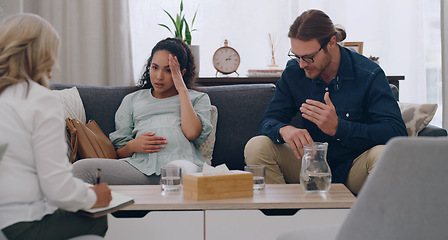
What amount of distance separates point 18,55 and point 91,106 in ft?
5.01

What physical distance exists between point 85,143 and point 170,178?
29.9 inches

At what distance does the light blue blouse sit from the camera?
2369mm

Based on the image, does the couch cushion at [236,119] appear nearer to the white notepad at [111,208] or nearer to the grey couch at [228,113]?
the grey couch at [228,113]

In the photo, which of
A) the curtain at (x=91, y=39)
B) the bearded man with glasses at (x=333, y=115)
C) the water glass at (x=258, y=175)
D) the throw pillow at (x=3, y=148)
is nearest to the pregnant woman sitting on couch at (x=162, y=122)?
the bearded man with glasses at (x=333, y=115)

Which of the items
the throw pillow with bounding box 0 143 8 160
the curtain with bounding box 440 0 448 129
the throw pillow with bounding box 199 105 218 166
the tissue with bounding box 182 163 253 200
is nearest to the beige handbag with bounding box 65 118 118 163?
the throw pillow with bounding box 199 105 218 166

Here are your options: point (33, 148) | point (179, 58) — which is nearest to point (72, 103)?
point (179, 58)

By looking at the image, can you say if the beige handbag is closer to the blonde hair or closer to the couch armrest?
the blonde hair

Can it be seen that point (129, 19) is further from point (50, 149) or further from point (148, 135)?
point (50, 149)

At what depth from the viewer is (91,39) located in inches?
137

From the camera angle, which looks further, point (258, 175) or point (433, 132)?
point (433, 132)

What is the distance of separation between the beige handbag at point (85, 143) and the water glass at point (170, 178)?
71cm

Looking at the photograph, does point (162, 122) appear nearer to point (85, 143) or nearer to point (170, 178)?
point (85, 143)

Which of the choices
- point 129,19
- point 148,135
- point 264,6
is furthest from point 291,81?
point 129,19

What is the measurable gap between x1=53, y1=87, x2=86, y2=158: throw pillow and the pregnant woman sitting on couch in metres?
0.19
